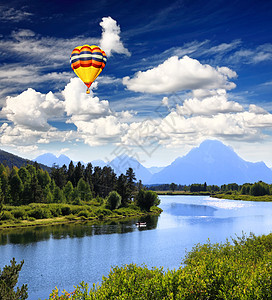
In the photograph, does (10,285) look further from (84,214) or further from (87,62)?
(84,214)

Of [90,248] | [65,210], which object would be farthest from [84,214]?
[90,248]

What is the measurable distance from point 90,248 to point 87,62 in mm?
36904

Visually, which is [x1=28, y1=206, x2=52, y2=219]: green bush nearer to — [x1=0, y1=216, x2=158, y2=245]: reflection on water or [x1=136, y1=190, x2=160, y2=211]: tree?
[x1=0, y1=216, x2=158, y2=245]: reflection on water

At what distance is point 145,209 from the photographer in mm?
138500

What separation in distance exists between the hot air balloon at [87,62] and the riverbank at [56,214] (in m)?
54.9

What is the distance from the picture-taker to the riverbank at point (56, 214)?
95250 millimetres

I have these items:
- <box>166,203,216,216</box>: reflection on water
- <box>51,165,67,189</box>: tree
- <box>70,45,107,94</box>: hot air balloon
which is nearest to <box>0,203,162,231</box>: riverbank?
<box>166,203,216,216</box>: reflection on water

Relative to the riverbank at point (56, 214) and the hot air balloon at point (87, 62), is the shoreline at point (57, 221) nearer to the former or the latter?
the riverbank at point (56, 214)

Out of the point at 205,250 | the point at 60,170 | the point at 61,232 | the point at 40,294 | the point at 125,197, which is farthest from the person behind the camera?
the point at 60,170

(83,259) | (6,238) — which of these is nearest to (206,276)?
(83,259)

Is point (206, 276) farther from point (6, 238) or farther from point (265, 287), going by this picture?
point (6, 238)

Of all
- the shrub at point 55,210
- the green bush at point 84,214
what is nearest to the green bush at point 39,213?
the shrub at point 55,210

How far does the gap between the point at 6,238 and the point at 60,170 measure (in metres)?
87.3

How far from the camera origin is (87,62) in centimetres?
5356
